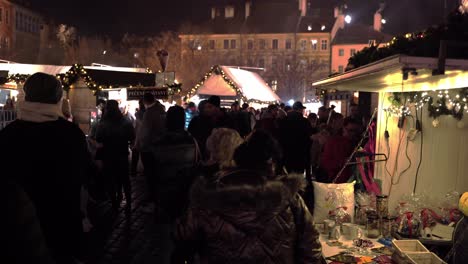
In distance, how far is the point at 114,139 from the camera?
7762 millimetres

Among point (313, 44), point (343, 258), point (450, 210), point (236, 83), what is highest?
point (313, 44)

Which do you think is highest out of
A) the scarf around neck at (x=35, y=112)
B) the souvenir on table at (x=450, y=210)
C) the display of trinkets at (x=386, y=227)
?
the scarf around neck at (x=35, y=112)

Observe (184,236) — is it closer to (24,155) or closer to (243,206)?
(243,206)

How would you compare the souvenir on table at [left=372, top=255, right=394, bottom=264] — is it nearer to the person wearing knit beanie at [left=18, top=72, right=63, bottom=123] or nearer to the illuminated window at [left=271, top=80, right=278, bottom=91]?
the person wearing knit beanie at [left=18, top=72, right=63, bottom=123]

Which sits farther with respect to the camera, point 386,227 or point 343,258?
point 386,227

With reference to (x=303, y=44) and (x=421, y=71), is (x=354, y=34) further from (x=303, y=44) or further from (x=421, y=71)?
(x=421, y=71)

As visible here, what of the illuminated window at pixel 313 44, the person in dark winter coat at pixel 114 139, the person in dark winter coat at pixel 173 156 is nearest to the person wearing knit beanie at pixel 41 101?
the person in dark winter coat at pixel 173 156

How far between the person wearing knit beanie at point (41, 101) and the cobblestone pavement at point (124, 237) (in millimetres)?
3177

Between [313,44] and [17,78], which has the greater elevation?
[313,44]

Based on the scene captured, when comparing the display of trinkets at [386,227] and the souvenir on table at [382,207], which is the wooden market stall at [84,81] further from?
the display of trinkets at [386,227]

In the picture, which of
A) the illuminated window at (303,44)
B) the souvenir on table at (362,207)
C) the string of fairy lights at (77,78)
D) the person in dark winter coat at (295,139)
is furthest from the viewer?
the illuminated window at (303,44)

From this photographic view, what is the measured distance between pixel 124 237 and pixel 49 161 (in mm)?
4309

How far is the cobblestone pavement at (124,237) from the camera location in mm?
6059

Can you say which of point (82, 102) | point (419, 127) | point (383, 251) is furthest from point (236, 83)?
point (383, 251)
